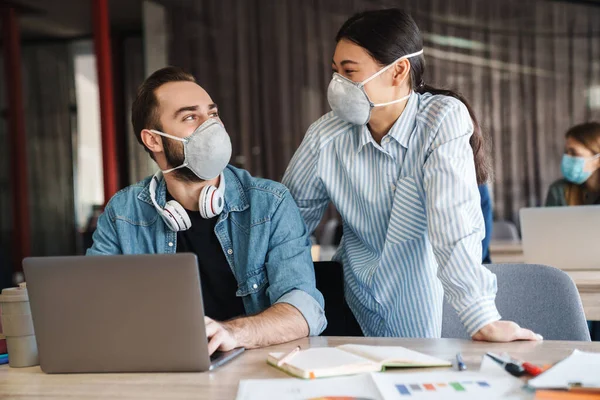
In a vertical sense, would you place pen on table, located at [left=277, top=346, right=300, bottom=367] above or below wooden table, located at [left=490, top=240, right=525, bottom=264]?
above

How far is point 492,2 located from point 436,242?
5723mm

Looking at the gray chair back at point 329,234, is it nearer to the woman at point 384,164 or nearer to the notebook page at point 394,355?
the woman at point 384,164

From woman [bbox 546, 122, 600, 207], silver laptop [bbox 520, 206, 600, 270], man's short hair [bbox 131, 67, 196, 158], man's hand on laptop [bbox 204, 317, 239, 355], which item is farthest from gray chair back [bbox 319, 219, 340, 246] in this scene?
man's hand on laptop [bbox 204, 317, 239, 355]

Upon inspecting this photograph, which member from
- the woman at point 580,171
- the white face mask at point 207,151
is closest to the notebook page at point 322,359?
the white face mask at point 207,151

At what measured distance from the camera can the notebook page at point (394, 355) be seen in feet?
4.22

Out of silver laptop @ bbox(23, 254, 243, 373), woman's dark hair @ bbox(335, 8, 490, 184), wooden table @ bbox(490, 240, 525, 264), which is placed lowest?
wooden table @ bbox(490, 240, 525, 264)

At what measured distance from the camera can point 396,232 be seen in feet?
6.44

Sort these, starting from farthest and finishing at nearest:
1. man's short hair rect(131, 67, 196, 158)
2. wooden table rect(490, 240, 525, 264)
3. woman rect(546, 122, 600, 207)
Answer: woman rect(546, 122, 600, 207), wooden table rect(490, 240, 525, 264), man's short hair rect(131, 67, 196, 158)

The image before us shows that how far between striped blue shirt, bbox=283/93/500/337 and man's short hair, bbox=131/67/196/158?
1.34ft

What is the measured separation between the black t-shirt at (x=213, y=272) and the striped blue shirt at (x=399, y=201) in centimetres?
35

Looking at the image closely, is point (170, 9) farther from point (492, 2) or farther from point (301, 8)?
point (492, 2)

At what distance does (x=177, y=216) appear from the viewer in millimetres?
1867

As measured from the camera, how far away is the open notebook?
127 centimetres

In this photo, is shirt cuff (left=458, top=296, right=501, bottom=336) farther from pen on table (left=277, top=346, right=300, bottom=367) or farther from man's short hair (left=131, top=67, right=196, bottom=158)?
man's short hair (left=131, top=67, right=196, bottom=158)
